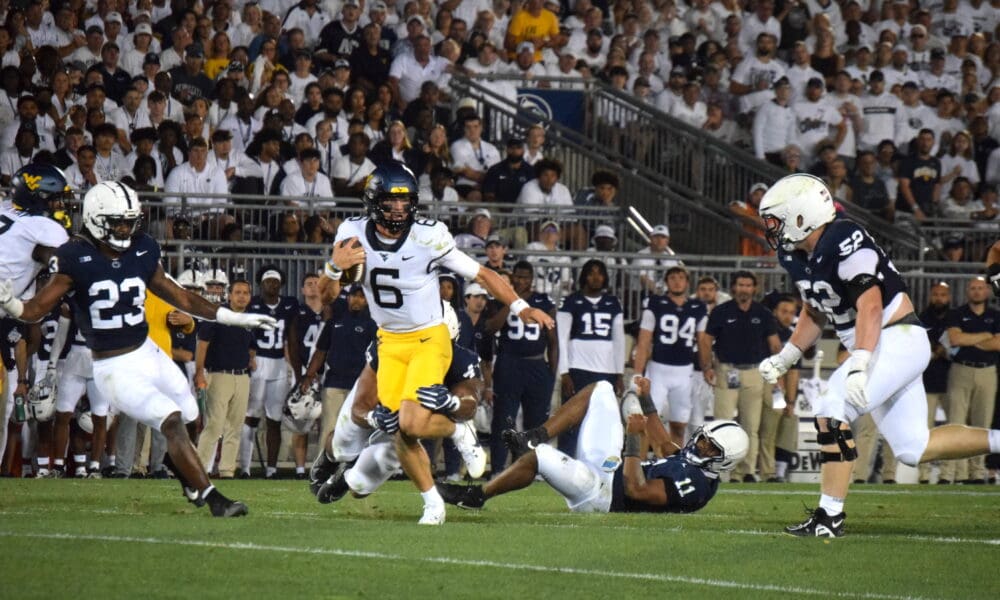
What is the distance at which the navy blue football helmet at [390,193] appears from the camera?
8.70 m

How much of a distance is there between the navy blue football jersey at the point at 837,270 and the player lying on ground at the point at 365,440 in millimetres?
2038

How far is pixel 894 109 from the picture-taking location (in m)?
19.1

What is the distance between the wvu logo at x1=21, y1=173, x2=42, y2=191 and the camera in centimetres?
1053

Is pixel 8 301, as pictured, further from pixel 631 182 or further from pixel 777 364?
pixel 631 182

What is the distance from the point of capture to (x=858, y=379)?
25.3ft

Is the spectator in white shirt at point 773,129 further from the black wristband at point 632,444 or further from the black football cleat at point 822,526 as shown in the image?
the black football cleat at point 822,526

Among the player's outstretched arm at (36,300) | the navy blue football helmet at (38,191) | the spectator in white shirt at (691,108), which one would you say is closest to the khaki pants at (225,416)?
the navy blue football helmet at (38,191)

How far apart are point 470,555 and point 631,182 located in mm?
10547

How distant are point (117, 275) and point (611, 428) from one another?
3047mm

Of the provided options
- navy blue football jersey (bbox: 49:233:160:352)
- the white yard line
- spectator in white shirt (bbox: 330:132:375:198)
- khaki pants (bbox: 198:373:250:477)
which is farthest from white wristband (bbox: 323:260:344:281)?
spectator in white shirt (bbox: 330:132:375:198)

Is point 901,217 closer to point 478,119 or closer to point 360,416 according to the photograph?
point 478,119

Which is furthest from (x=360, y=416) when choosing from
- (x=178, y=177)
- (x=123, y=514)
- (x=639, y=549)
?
→ (x=178, y=177)

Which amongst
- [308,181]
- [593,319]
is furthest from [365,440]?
[308,181]

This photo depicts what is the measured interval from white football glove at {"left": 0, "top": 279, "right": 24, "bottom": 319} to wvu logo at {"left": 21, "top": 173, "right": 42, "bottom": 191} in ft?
7.98
